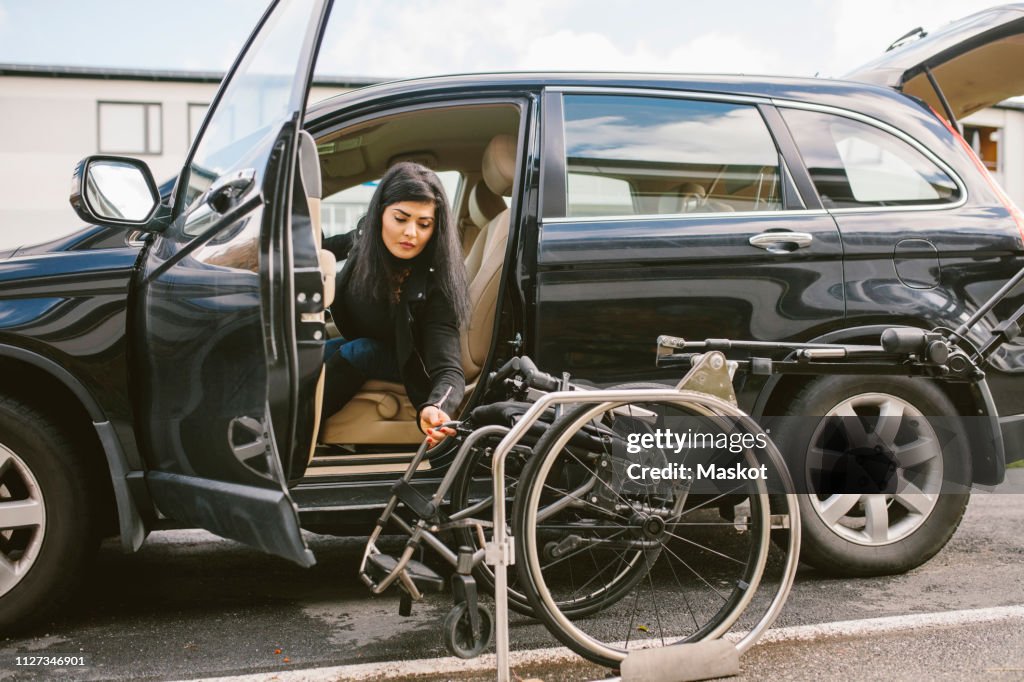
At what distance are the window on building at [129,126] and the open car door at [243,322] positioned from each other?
880 inches

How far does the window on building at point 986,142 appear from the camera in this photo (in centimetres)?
2628

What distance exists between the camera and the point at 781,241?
3.24 m

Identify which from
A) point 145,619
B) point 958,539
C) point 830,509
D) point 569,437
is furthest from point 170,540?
point 958,539

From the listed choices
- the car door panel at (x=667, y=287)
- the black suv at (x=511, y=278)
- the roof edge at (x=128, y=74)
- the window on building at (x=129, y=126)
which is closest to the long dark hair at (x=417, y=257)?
the black suv at (x=511, y=278)

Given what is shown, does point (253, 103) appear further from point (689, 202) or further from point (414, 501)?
point (689, 202)

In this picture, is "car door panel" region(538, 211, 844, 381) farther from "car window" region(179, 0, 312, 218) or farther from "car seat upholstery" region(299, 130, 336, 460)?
"car window" region(179, 0, 312, 218)

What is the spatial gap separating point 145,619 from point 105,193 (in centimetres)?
143

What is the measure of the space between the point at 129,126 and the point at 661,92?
22.7 meters

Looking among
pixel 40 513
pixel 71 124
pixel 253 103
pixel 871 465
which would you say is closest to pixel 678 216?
pixel 871 465

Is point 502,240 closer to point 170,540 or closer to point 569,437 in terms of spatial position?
point 569,437

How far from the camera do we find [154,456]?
280 centimetres

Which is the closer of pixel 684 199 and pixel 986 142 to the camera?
pixel 684 199

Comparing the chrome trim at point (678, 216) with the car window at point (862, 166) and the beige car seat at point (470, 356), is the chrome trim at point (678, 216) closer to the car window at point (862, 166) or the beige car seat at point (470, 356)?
the car window at point (862, 166)

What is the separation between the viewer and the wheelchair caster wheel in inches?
95.3
